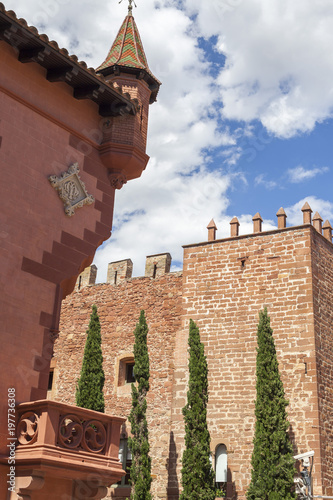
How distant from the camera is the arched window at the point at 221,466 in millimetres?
20672

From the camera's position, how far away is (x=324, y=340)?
21422 millimetres

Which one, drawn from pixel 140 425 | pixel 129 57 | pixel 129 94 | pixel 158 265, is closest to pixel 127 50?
pixel 129 57

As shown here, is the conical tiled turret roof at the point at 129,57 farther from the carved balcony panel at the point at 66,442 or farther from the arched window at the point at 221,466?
the arched window at the point at 221,466

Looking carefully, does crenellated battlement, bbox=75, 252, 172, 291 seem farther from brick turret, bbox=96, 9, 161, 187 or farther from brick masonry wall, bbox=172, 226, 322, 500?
brick turret, bbox=96, 9, 161, 187

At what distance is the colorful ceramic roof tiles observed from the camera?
11.7 metres

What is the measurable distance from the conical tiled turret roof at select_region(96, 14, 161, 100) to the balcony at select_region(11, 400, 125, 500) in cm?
595

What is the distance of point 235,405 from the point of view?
840 inches

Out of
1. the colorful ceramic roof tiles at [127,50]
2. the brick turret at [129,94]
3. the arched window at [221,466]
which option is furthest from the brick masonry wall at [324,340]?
the colorful ceramic roof tiles at [127,50]

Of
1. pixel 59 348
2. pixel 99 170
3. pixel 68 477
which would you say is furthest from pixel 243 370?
pixel 68 477

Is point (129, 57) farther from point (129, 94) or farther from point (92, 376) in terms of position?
point (92, 376)

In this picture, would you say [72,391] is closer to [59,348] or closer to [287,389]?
[59,348]

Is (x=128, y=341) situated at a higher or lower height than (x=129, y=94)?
lower

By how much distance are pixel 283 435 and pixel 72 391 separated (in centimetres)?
937

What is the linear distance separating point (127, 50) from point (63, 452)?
7076mm
